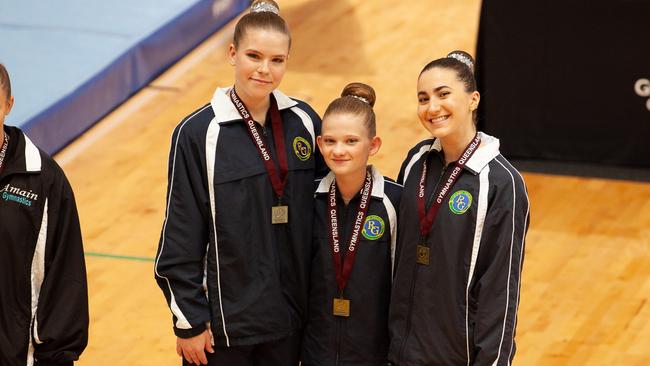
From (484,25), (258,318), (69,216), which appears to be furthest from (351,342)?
(484,25)

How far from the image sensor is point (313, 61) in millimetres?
7961

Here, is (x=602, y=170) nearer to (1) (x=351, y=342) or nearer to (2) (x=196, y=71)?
(2) (x=196, y=71)

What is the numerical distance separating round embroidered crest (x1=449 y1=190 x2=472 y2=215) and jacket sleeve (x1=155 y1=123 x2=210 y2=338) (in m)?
0.68

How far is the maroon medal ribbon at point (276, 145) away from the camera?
3463 millimetres

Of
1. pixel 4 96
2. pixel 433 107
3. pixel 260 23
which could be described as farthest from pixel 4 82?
pixel 433 107

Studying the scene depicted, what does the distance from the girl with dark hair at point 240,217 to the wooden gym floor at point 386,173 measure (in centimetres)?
149

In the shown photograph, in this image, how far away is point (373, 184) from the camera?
11.6 ft

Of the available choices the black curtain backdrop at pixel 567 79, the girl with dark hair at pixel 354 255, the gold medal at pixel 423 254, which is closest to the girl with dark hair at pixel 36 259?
the girl with dark hair at pixel 354 255

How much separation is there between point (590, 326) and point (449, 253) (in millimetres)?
2065

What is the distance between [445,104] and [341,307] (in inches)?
25.5

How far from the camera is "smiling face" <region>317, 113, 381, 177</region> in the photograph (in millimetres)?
3445

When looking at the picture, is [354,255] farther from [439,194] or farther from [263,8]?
[263,8]

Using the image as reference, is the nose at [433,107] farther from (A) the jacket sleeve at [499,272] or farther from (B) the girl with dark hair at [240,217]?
(B) the girl with dark hair at [240,217]

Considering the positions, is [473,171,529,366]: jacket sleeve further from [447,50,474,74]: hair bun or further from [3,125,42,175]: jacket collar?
[3,125,42,175]: jacket collar
